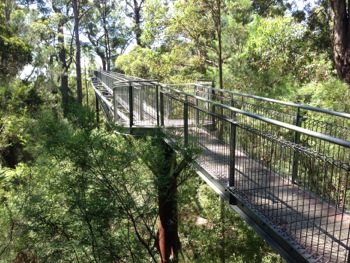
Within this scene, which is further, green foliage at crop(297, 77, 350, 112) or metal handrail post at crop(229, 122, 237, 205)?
green foliage at crop(297, 77, 350, 112)

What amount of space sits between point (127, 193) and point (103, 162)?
2.37 ft

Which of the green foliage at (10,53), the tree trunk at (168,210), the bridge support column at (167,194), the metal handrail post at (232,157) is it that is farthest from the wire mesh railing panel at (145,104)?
the green foliage at (10,53)

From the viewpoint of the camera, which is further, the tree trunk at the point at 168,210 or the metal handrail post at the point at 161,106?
the tree trunk at the point at 168,210

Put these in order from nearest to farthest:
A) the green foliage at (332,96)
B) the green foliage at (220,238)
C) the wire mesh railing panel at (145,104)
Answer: the wire mesh railing panel at (145,104) < the green foliage at (332,96) < the green foliage at (220,238)

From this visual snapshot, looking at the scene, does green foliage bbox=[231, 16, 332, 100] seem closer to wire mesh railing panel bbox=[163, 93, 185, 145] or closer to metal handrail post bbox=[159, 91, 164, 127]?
wire mesh railing panel bbox=[163, 93, 185, 145]

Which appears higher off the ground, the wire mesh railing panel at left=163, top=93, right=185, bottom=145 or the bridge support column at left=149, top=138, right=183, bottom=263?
the wire mesh railing panel at left=163, top=93, right=185, bottom=145

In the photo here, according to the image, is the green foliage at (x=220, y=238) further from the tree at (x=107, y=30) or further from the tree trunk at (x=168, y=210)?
the tree at (x=107, y=30)

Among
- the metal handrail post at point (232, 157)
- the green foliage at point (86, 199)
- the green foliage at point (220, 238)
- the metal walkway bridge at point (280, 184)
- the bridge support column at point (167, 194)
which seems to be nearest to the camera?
the metal walkway bridge at point (280, 184)

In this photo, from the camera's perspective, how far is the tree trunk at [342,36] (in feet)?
25.1

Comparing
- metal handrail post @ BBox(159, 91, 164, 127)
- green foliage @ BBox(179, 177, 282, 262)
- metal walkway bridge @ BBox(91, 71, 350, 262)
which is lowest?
green foliage @ BBox(179, 177, 282, 262)

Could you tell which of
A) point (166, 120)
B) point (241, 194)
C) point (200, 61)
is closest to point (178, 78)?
point (200, 61)

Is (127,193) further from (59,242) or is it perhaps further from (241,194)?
(241,194)

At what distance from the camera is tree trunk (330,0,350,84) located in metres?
7.64

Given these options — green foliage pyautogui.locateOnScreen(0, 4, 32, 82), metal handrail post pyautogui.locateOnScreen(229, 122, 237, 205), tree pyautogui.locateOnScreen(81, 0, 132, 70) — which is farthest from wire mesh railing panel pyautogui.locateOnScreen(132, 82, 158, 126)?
tree pyautogui.locateOnScreen(81, 0, 132, 70)
